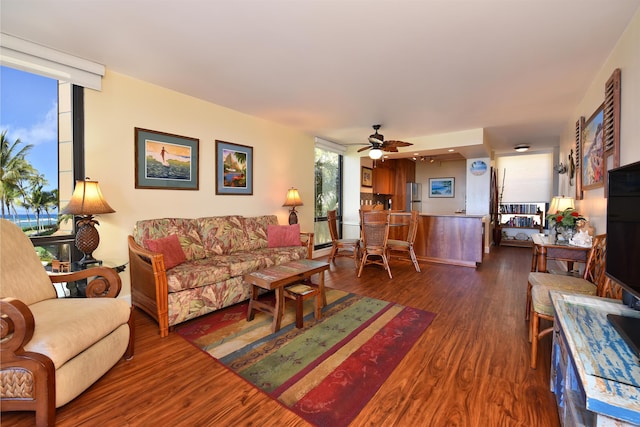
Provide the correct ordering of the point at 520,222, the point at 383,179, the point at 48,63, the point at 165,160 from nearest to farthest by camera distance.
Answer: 1. the point at 48,63
2. the point at 165,160
3. the point at 383,179
4. the point at 520,222

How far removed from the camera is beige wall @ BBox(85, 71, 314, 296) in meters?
2.74

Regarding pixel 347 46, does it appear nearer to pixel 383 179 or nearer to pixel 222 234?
pixel 222 234

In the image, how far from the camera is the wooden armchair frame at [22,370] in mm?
1309

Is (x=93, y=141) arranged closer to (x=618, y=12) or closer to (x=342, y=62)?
(x=342, y=62)

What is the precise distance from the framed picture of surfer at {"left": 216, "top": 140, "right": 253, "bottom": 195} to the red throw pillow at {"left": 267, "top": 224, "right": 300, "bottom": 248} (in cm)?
74

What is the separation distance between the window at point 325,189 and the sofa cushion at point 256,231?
5.86 ft

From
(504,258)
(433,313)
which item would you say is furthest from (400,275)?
(504,258)

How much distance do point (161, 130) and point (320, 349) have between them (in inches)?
115

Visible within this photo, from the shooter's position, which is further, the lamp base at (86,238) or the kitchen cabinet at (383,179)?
the kitchen cabinet at (383,179)

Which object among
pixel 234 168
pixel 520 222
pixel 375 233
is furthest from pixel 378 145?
pixel 520 222

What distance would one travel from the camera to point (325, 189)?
5.98 m

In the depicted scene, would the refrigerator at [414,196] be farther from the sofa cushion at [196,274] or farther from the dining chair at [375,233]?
the sofa cushion at [196,274]

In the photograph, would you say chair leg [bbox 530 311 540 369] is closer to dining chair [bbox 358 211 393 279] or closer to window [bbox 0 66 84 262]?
dining chair [bbox 358 211 393 279]

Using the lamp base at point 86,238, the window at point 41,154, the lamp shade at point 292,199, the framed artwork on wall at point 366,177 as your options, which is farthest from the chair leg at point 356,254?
the window at point 41,154
